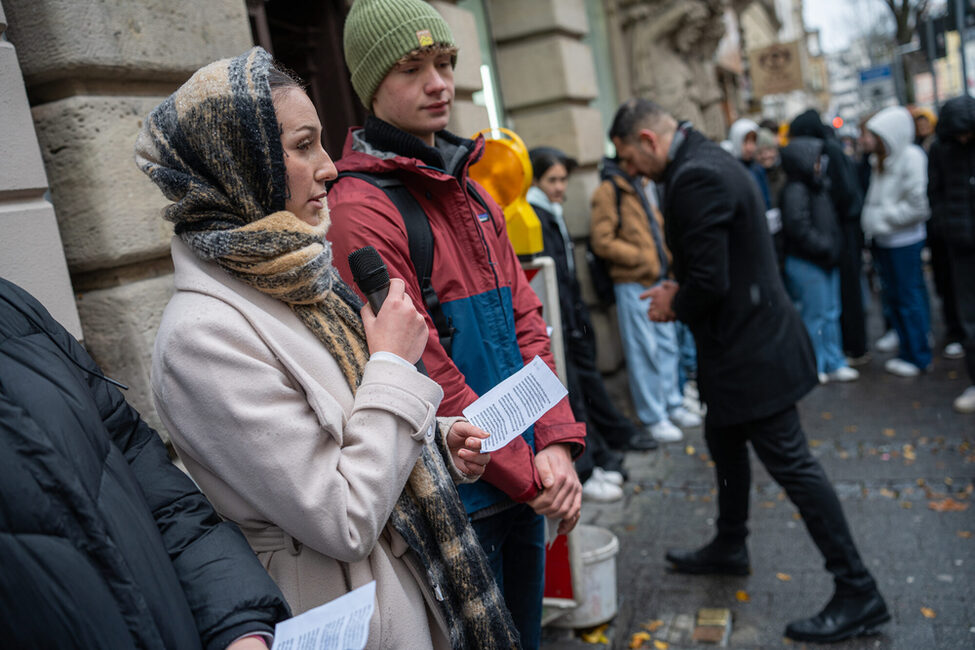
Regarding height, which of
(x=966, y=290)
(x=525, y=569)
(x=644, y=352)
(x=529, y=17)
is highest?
(x=529, y=17)

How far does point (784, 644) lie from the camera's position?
3.29 meters

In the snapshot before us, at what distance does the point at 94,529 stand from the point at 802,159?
253 inches

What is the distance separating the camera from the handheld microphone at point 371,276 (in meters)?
1.66

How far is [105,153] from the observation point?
2.51 meters

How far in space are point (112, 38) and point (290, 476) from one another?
187 centimetres

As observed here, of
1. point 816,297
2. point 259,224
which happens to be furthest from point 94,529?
point 816,297

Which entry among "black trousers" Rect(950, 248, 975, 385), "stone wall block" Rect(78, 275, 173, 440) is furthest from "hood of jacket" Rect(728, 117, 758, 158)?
"stone wall block" Rect(78, 275, 173, 440)

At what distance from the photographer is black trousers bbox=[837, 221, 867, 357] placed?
24.2 feet

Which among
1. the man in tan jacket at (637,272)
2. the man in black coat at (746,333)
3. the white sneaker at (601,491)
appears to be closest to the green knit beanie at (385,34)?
the man in black coat at (746,333)

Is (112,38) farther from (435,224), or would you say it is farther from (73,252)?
(435,224)

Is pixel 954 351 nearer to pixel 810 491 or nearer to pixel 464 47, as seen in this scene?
pixel 810 491

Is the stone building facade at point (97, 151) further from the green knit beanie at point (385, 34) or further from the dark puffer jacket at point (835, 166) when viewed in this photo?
the dark puffer jacket at point (835, 166)

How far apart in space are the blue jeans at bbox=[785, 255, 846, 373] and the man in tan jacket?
1347mm

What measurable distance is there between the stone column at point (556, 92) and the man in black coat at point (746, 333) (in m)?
3.15
